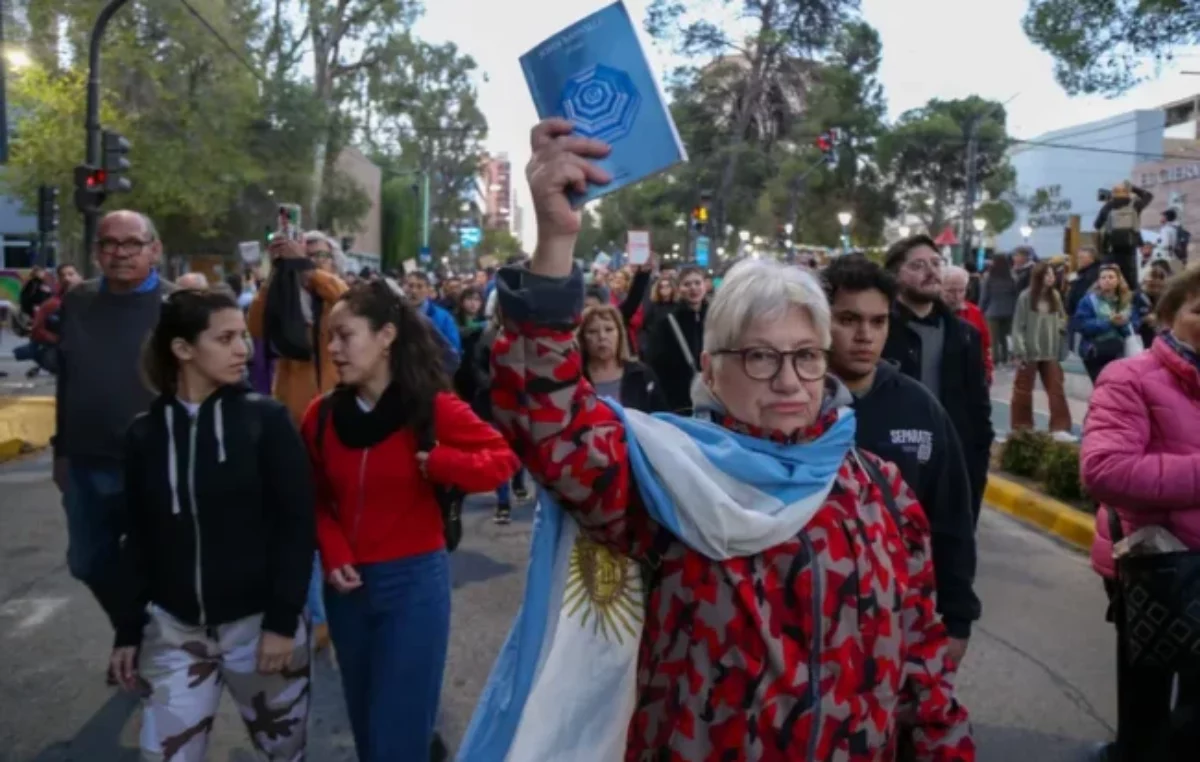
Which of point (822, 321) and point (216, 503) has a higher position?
point (822, 321)

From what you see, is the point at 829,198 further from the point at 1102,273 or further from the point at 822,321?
the point at 822,321

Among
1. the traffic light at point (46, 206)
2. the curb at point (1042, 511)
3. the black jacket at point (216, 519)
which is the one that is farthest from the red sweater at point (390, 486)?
the traffic light at point (46, 206)

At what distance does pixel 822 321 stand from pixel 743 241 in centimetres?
4749

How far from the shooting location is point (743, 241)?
161ft

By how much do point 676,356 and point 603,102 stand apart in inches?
233

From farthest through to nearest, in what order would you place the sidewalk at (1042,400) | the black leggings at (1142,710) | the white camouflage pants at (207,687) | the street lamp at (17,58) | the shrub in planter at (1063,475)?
the street lamp at (17,58), the sidewalk at (1042,400), the shrub in planter at (1063,475), the black leggings at (1142,710), the white camouflage pants at (207,687)

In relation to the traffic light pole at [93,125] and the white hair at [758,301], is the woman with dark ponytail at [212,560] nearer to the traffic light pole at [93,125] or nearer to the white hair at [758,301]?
the white hair at [758,301]

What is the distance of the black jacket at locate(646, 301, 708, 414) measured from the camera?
7.62m

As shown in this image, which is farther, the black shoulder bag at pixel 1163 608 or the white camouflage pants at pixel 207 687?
the black shoulder bag at pixel 1163 608

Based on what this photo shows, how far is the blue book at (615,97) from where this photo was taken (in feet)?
5.90

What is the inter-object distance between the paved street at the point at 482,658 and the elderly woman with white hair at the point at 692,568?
2666 mm

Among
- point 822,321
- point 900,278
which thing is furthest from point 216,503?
point 900,278

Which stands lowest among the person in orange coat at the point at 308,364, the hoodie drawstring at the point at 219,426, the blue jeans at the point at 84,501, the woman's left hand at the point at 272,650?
the woman's left hand at the point at 272,650

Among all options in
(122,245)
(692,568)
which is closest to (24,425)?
(122,245)
